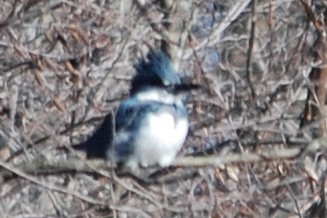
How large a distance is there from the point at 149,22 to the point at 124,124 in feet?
5.50

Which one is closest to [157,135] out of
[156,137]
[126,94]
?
[156,137]

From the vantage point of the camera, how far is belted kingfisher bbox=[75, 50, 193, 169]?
664 cm

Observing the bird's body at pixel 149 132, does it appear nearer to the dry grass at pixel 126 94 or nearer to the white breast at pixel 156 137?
the white breast at pixel 156 137

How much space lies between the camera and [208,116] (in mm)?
7383

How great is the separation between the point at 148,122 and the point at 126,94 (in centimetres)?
114

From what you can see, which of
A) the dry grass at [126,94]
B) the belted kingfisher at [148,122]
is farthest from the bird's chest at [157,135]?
the dry grass at [126,94]

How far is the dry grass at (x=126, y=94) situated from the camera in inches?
237

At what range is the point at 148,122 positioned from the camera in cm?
678

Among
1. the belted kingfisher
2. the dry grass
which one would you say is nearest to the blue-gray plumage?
the belted kingfisher

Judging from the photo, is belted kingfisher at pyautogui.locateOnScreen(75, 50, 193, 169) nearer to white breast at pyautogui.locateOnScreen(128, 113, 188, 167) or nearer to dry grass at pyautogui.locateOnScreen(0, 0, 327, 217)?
white breast at pyautogui.locateOnScreen(128, 113, 188, 167)

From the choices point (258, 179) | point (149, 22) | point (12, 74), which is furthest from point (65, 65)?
point (258, 179)

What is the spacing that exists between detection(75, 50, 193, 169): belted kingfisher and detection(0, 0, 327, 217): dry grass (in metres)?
0.16

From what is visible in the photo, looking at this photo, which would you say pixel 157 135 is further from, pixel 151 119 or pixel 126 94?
pixel 126 94

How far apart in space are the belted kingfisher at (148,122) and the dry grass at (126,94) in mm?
164
